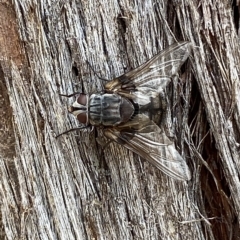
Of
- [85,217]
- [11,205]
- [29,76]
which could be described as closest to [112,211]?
[85,217]

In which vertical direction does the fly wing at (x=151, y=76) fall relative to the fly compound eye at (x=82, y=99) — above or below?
above

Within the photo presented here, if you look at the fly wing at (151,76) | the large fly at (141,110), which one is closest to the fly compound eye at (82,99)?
the large fly at (141,110)

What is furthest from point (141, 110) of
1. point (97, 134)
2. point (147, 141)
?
point (97, 134)

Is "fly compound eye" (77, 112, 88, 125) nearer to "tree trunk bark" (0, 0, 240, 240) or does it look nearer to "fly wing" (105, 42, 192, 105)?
"tree trunk bark" (0, 0, 240, 240)

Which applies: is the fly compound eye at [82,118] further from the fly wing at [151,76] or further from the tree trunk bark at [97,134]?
the fly wing at [151,76]

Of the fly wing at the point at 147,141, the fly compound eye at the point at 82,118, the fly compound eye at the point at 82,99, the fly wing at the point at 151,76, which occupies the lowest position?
the fly wing at the point at 147,141

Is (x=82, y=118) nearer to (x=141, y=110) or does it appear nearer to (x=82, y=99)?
(x=82, y=99)

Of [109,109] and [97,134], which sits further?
[97,134]
